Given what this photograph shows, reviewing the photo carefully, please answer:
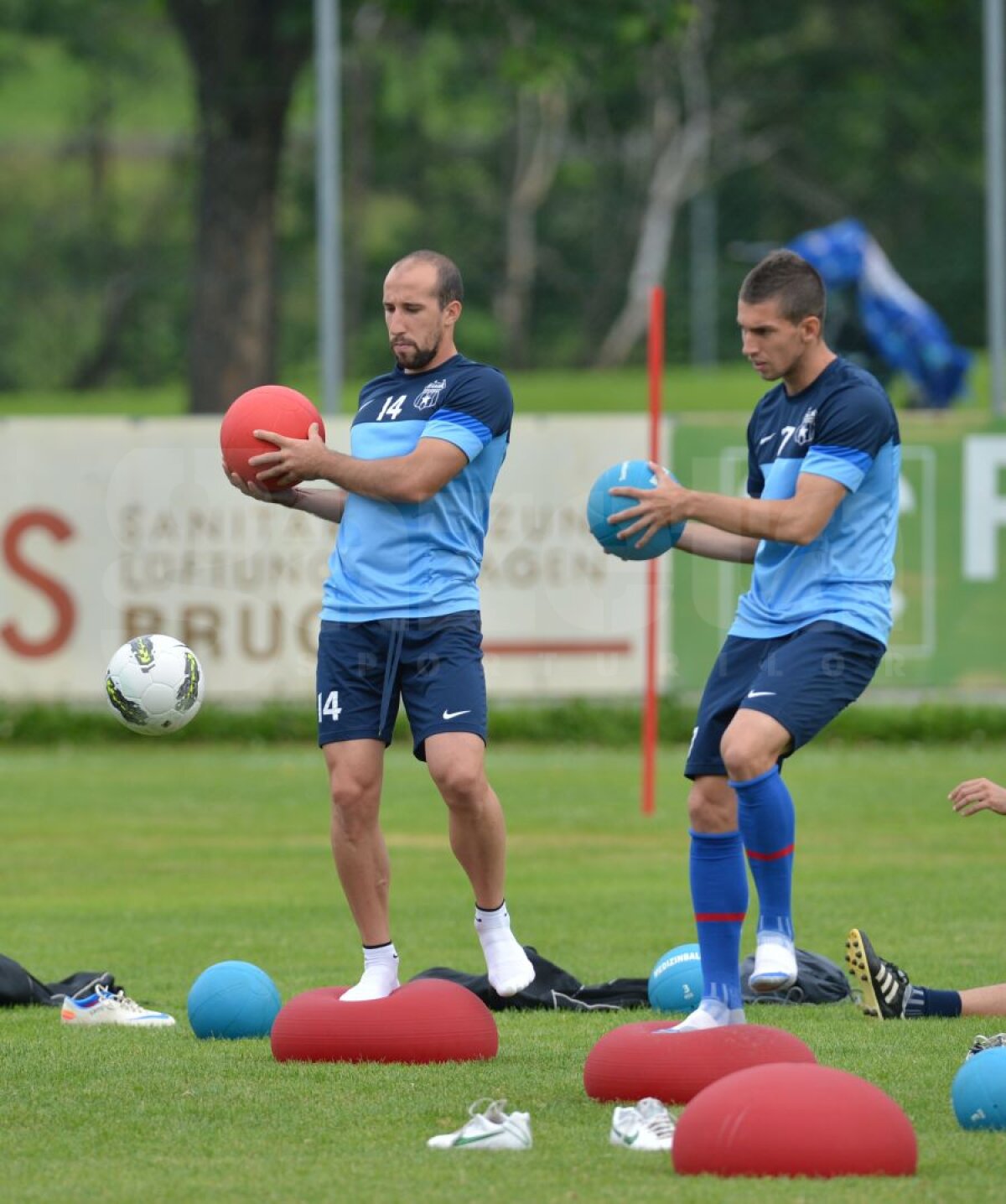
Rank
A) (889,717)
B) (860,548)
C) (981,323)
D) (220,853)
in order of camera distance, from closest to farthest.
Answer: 1. (860,548)
2. (220,853)
3. (889,717)
4. (981,323)

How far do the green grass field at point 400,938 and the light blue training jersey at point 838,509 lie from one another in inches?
56.9

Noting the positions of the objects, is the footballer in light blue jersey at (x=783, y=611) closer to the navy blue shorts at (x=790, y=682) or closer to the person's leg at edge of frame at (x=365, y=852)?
the navy blue shorts at (x=790, y=682)

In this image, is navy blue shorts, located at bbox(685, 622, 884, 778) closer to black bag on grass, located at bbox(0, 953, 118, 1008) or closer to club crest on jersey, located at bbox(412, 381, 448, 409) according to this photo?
club crest on jersey, located at bbox(412, 381, 448, 409)

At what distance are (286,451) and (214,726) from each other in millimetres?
10866

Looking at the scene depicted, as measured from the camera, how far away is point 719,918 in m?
7.03

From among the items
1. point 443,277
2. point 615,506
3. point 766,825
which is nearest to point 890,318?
point 443,277

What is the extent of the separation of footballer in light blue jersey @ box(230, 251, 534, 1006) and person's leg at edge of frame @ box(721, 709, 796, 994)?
0.90 metres

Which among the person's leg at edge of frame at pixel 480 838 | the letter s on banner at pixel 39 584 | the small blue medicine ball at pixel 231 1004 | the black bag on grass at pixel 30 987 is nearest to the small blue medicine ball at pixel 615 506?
the person's leg at edge of frame at pixel 480 838

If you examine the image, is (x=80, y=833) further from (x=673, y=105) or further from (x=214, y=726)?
(x=673, y=105)

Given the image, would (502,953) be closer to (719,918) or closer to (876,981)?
(719,918)

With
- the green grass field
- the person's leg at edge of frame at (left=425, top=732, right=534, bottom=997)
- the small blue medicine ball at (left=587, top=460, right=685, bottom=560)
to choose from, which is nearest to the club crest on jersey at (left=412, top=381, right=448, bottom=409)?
the small blue medicine ball at (left=587, top=460, right=685, bottom=560)

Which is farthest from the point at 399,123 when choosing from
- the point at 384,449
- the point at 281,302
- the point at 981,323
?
the point at 384,449

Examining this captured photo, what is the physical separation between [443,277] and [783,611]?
63.1 inches

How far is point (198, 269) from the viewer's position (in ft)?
80.0
